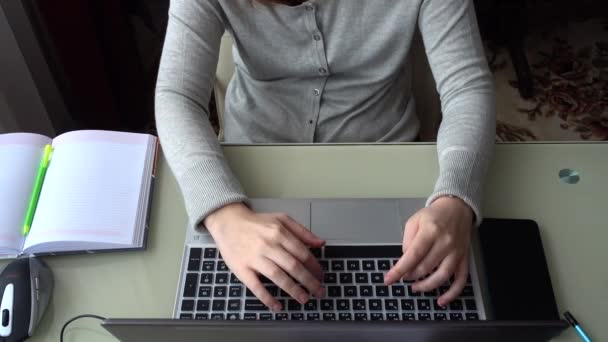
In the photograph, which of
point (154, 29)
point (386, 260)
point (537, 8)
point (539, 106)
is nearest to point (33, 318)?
point (386, 260)

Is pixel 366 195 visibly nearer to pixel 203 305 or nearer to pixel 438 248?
pixel 438 248

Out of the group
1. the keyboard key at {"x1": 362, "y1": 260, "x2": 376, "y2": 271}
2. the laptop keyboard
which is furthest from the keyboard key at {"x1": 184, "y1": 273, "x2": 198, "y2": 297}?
the keyboard key at {"x1": 362, "y1": 260, "x2": 376, "y2": 271}

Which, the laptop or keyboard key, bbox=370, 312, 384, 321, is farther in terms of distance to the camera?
keyboard key, bbox=370, 312, 384, 321

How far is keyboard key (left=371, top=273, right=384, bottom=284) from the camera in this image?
54cm

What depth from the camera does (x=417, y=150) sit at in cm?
69

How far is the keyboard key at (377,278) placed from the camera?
54 cm

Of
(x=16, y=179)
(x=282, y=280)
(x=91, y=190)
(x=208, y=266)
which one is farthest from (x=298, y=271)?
(x=16, y=179)

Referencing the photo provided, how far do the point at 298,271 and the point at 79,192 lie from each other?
12.8 inches

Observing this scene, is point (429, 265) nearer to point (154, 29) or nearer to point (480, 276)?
point (480, 276)

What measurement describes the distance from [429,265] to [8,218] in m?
0.54

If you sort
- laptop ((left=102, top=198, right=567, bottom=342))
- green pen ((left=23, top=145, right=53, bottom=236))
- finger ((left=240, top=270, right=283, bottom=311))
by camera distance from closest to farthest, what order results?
laptop ((left=102, top=198, right=567, bottom=342)) → finger ((left=240, top=270, right=283, bottom=311)) → green pen ((left=23, top=145, right=53, bottom=236))

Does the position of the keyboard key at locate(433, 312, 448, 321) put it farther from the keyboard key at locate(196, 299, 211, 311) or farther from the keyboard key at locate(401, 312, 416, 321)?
the keyboard key at locate(196, 299, 211, 311)

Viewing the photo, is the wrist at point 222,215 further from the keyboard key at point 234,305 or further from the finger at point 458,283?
the finger at point 458,283

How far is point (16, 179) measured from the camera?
0.65 metres
